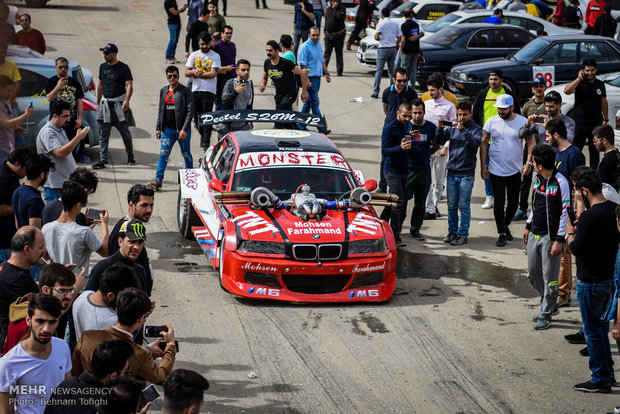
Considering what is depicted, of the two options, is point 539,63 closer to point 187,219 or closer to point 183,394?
point 187,219

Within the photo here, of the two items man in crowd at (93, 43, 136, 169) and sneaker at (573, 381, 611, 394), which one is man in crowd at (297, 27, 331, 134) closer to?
man in crowd at (93, 43, 136, 169)

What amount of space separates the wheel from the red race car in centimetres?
27

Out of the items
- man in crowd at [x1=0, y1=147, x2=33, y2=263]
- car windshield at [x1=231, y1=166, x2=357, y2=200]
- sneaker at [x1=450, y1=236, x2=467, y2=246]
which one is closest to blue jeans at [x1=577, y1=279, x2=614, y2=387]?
car windshield at [x1=231, y1=166, x2=357, y2=200]

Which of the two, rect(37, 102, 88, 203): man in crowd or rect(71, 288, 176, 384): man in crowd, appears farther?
rect(37, 102, 88, 203): man in crowd

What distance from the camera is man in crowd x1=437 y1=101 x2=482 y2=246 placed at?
1135 centimetres

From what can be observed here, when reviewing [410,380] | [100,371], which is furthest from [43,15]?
[100,371]

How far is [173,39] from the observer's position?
22.4 meters

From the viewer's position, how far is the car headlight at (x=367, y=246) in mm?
9055

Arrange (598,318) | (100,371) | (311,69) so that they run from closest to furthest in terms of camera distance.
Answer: (100,371) < (598,318) < (311,69)

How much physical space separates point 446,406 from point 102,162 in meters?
9.22

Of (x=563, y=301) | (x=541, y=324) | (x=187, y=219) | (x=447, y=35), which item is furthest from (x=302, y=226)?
(x=447, y=35)

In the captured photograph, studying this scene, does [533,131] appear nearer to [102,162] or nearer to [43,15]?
[102,162]

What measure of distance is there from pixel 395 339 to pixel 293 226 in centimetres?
173

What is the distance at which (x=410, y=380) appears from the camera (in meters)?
7.24
